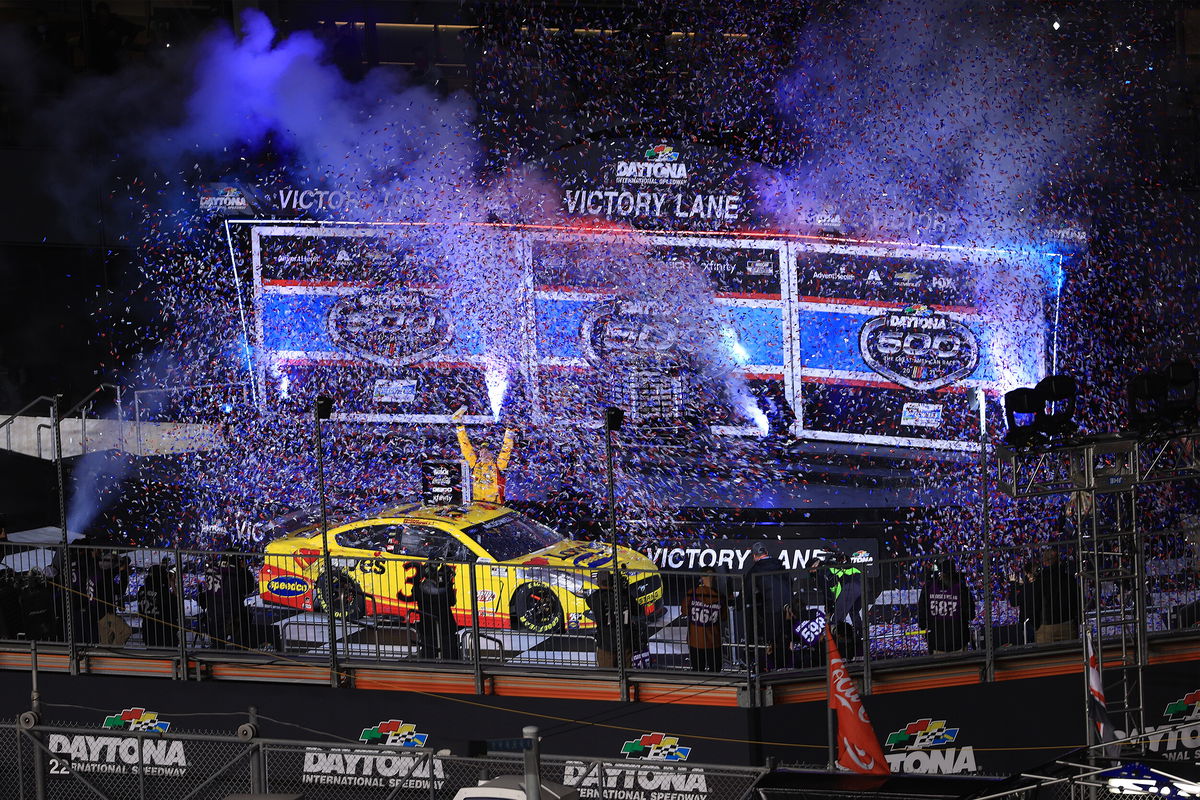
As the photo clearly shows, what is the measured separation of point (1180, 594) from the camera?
10664mm

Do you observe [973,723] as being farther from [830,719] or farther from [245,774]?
[245,774]

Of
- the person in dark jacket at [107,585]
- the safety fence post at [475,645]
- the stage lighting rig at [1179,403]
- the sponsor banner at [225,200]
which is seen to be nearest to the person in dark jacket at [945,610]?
the stage lighting rig at [1179,403]

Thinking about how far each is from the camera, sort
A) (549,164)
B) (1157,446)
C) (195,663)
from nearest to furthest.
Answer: (1157,446) → (195,663) → (549,164)

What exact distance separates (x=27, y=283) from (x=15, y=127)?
6.08 ft

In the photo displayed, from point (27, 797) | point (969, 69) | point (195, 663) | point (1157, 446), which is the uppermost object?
point (969, 69)

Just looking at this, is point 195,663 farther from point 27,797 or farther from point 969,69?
point 969,69

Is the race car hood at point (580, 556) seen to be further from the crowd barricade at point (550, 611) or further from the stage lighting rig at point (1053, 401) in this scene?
the stage lighting rig at point (1053, 401)

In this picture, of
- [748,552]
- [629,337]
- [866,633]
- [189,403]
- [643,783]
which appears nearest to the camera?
[643,783]

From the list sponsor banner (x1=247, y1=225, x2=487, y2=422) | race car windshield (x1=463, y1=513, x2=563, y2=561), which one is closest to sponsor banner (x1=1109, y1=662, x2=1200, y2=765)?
race car windshield (x1=463, y1=513, x2=563, y2=561)

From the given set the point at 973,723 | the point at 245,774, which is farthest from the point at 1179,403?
the point at 245,774

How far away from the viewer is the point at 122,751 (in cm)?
1012

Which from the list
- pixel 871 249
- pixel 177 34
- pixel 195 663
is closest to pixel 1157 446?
pixel 871 249

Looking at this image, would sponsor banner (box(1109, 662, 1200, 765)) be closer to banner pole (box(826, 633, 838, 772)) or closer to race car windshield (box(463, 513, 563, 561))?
banner pole (box(826, 633, 838, 772))

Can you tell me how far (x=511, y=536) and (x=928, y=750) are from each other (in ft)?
16.0
